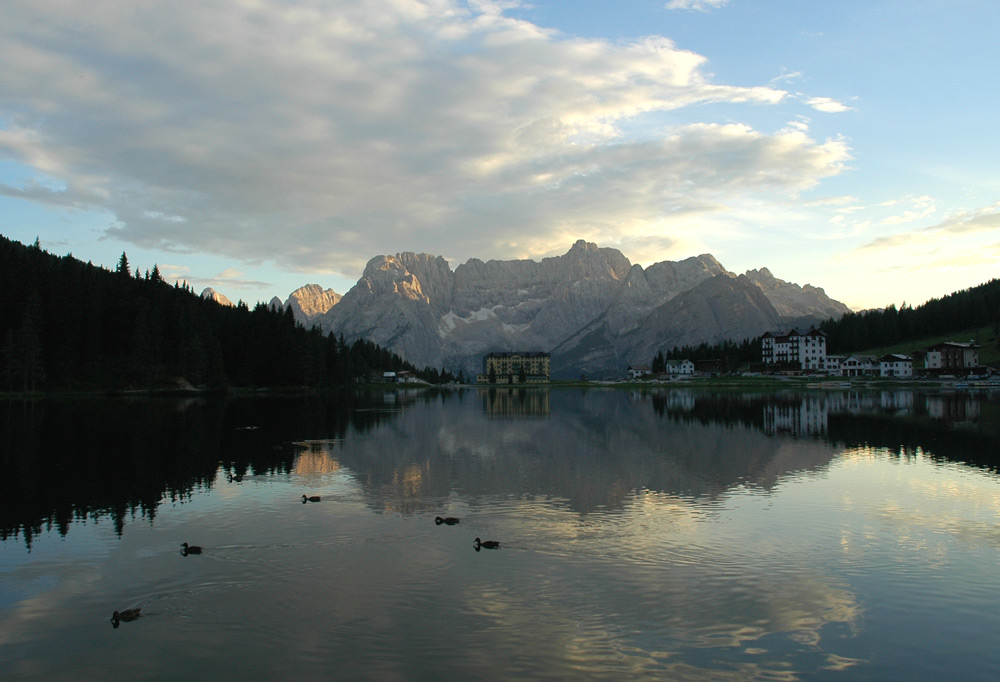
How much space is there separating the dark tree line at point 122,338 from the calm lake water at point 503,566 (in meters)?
98.0

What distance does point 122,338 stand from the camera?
148000 millimetres

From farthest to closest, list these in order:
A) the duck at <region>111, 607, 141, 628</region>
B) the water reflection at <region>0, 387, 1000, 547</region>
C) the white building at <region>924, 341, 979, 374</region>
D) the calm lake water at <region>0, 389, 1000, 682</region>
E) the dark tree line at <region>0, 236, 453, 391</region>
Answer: the white building at <region>924, 341, 979, 374</region> → the dark tree line at <region>0, 236, 453, 391</region> → the water reflection at <region>0, 387, 1000, 547</region> → the duck at <region>111, 607, 141, 628</region> → the calm lake water at <region>0, 389, 1000, 682</region>

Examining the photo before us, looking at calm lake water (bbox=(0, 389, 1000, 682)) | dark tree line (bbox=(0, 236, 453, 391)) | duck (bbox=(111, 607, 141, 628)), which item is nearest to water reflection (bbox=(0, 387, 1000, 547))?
calm lake water (bbox=(0, 389, 1000, 682))

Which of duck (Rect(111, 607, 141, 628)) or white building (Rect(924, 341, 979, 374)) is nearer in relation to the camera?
duck (Rect(111, 607, 141, 628))

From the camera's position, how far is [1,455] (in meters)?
47.0

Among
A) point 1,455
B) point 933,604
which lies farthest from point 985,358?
point 1,455

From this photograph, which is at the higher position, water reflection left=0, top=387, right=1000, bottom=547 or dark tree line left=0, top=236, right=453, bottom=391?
dark tree line left=0, top=236, right=453, bottom=391

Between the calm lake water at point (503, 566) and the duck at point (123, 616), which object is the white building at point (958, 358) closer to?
the calm lake water at point (503, 566)

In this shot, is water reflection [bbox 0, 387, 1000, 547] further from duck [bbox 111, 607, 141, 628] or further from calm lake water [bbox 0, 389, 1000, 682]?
duck [bbox 111, 607, 141, 628]

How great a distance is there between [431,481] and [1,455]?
31.8 metres

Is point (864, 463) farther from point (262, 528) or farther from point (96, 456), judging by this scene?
point (96, 456)

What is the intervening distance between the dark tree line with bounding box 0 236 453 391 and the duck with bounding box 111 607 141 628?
12635 centimetres

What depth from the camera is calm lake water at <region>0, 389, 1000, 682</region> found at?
1585 centimetres

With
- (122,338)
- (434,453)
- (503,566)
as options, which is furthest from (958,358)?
(122,338)
